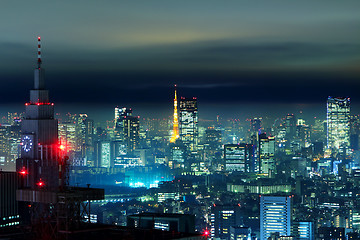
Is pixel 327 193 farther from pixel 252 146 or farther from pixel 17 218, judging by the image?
pixel 17 218

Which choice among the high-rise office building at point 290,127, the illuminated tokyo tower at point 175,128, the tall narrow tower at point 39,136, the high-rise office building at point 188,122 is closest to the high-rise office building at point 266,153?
the high-rise office building at point 290,127

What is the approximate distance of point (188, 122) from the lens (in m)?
77.9

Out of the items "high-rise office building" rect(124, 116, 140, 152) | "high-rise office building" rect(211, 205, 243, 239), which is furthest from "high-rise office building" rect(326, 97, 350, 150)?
"high-rise office building" rect(211, 205, 243, 239)

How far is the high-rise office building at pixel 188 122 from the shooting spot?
74375 mm

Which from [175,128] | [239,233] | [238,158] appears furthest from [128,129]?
[239,233]

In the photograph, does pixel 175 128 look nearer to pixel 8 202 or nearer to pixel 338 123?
pixel 338 123

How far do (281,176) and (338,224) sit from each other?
17.0m

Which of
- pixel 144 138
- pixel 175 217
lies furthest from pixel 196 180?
pixel 175 217

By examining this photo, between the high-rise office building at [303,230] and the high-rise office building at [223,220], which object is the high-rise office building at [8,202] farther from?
the high-rise office building at [303,230]

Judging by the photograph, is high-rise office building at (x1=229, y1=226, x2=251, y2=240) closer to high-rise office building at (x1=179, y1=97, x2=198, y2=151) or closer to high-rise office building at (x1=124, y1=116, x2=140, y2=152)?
high-rise office building at (x1=124, y1=116, x2=140, y2=152)

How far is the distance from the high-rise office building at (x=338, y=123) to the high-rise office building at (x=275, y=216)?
94.2 feet

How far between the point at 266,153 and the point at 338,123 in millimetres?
8734

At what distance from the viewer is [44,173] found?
18078 mm

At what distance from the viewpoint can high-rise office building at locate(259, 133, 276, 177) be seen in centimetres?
6637
